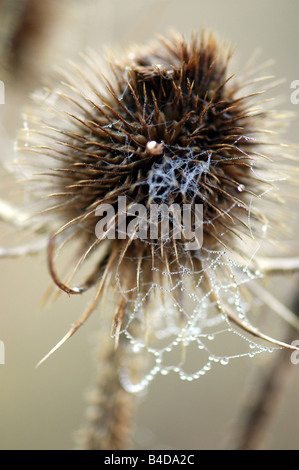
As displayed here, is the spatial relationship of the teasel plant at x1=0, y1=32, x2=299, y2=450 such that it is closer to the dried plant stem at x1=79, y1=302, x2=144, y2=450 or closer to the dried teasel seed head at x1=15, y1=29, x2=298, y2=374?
the dried teasel seed head at x1=15, y1=29, x2=298, y2=374

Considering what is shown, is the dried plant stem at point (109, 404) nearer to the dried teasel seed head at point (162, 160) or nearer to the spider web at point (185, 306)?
the spider web at point (185, 306)

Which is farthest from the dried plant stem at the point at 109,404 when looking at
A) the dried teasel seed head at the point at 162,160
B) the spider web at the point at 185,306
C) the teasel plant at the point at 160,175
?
the dried teasel seed head at the point at 162,160

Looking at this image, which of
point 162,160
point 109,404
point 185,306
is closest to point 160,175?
point 162,160

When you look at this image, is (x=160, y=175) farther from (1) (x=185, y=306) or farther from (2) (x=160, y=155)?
(1) (x=185, y=306)

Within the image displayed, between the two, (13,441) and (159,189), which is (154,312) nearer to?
(159,189)

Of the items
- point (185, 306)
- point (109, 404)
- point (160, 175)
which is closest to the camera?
point (160, 175)

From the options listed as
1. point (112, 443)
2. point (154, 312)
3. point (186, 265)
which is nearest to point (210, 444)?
point (112, 443)
